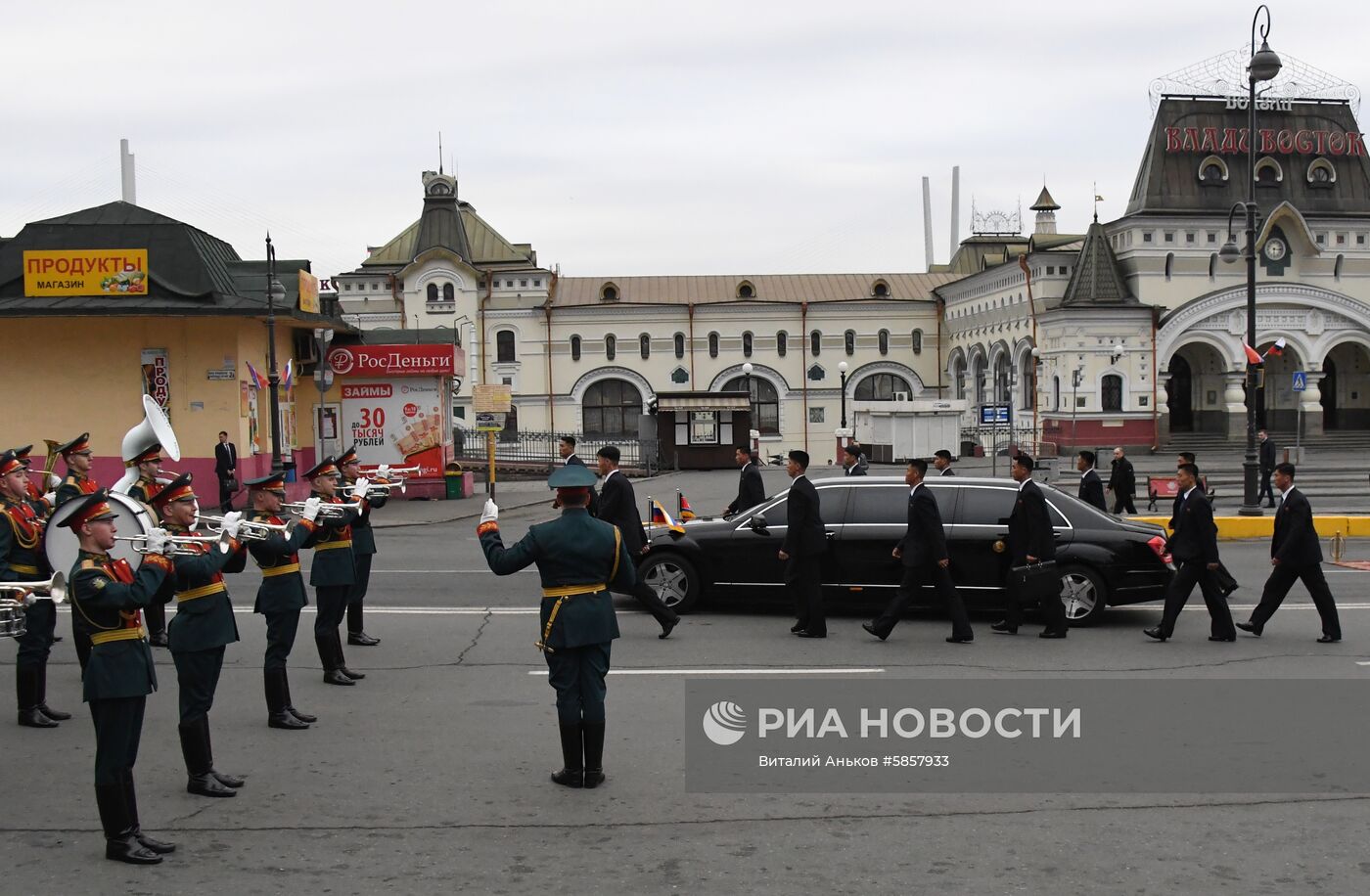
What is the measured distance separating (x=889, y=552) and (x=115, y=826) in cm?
839

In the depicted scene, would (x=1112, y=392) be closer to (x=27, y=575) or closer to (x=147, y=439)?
(x=147, y=439)

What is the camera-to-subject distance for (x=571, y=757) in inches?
287

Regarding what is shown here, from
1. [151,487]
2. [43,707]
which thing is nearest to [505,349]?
[151,487]

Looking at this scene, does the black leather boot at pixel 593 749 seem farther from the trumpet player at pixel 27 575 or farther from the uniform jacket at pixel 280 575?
the trumpet player at pixel 27 575

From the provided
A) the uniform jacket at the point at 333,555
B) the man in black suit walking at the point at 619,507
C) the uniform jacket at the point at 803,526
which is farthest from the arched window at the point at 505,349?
the uniform jacket at the point at 333,555

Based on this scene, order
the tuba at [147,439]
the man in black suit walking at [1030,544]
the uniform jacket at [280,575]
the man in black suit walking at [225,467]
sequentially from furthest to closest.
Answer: the man in black suit walking at [225,467], the man in black suit walking at [1030,544], the tuba at [147,439], the uniform jacket at [280,575]

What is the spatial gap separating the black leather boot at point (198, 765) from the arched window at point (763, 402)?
5342 centimetres

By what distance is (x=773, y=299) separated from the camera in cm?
6156

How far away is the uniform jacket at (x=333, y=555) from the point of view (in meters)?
9.92

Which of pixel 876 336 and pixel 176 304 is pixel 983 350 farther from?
pixel 176 304

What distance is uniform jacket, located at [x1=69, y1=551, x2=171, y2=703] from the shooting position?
612cm

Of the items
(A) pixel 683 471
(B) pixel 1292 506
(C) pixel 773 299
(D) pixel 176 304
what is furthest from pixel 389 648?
(C) pixel 773 299

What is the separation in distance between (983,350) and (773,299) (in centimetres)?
1116

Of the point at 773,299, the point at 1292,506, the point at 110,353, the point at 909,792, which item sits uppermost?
the point at 773,299
